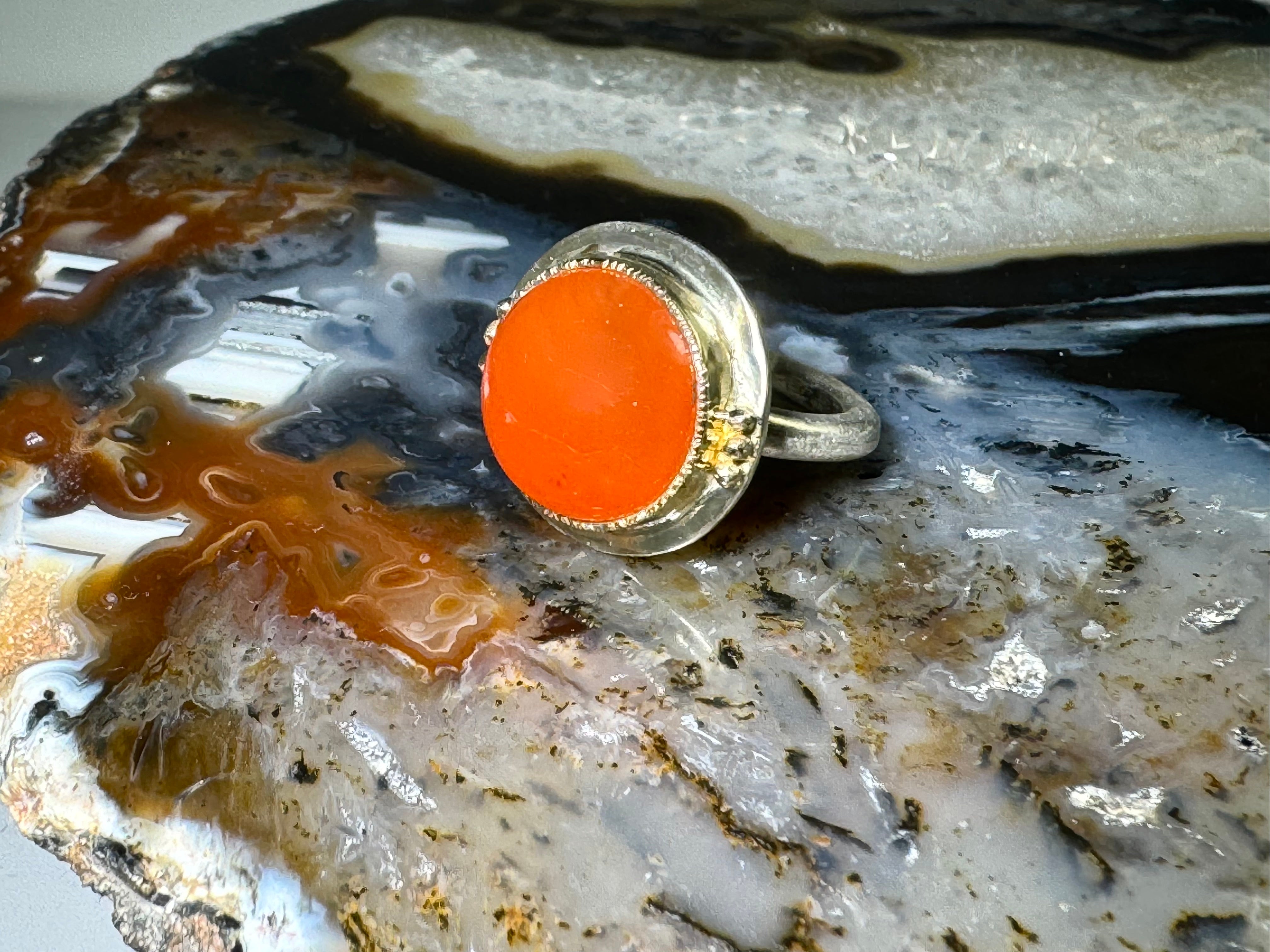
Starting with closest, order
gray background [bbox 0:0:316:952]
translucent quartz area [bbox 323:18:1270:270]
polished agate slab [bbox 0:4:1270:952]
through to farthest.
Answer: polished agate slab [bbox 0:4:1270:952] < translucent quartz area [bbox 323:18:1270:270] < gray background [bbox 0:0:316:952]

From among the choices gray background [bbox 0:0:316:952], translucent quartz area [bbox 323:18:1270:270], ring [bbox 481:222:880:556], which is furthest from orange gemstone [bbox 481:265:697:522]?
gray background [bbox 0:0:316:952]

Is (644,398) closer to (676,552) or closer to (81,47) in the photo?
(676,552)

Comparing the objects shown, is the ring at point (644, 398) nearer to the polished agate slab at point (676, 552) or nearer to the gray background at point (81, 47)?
the polished agate slab at point (676, 552)

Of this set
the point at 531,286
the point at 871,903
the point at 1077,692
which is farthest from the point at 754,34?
the point at 871,903

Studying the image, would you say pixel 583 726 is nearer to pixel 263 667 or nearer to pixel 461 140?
pixel 263 667

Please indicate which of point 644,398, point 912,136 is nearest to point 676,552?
point 644,398

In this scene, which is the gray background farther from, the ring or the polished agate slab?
the ring

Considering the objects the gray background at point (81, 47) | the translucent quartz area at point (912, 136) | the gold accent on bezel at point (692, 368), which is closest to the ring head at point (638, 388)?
the gold accent on bezel at point (692, 368)
